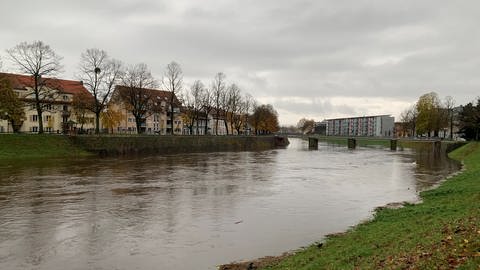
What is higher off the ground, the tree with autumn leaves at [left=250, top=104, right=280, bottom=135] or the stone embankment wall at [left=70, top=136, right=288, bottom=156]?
the tree with autumn leaves at [left=250, top=104, right=280, bottom=135]

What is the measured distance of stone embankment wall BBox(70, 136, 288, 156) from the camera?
216 ft

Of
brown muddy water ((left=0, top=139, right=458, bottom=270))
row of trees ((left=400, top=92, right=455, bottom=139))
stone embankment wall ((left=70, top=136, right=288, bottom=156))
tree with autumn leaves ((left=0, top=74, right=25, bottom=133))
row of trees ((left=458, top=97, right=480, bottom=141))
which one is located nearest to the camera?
brown muddy water ((left=0, top=139, right=458, bottom=270))

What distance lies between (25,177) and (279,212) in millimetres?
23999

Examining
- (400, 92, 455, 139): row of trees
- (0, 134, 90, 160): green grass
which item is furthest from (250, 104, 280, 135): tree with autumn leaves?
(0, 134, 90, 160): green grass

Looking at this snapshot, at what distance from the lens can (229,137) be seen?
98500 millimetres

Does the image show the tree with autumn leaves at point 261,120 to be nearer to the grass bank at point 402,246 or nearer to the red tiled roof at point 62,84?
the red tiled roof at point 62,84

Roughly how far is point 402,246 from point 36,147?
57786 millimetres

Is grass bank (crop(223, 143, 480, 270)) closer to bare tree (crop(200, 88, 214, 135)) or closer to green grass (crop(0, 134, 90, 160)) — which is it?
green grass (crop(0, 134, 90, 160))

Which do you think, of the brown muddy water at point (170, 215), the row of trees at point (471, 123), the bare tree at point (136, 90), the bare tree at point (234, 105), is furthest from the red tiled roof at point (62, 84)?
the row of trees at point (471, 123)

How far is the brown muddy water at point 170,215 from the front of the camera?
46.2 feet

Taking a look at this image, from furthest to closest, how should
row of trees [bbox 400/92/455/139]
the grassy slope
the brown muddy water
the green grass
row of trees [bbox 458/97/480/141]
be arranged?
row of trees [bbox 400/92/455/139], row of trees [bbox 458/97/480/141], the green grass, the brown muddy water, the grassy slope

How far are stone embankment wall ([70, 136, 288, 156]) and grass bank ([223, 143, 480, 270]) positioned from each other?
55357 mm

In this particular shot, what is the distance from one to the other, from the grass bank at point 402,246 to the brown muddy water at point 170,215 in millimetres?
1748

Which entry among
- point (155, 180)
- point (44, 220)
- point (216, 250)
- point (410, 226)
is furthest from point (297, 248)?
point (155, 180)
